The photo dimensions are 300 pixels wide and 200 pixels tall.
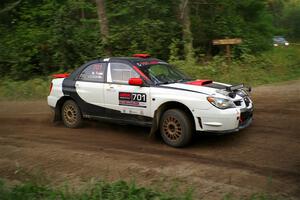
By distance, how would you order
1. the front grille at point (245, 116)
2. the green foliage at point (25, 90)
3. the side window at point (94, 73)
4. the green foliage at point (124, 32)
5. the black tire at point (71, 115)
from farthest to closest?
the green foliage at point (124, 32) < the green foliage at point (25, 90) < the black tire at point (71, 115) < the side window at point (94, 73) < the front grille at point (245, 116)

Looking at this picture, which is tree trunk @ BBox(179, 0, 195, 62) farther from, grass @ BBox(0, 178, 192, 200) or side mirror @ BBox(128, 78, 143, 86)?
grass @ BBox(0, 178, 192, 200)

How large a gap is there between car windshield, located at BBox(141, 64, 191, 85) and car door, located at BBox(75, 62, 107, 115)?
1.10 metres

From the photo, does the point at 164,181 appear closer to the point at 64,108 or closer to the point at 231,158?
the point at 231,158

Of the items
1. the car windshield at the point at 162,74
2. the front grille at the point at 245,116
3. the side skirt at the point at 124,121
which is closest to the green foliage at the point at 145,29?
the car windshield at the point at 162,74

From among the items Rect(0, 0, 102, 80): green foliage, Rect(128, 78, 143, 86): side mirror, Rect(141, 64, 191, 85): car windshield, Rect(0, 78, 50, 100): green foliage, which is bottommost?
Rect(0, 78, 50, 100): green foliage

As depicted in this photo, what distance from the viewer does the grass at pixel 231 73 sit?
48.6 ft

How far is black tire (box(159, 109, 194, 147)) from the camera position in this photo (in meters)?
7.35

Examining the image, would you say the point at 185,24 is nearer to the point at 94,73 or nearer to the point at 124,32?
the point at 124,32

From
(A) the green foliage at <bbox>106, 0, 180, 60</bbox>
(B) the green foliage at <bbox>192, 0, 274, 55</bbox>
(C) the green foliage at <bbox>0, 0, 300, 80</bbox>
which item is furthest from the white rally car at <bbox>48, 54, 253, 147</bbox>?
(B) the green foliage at <bbox>192, 0, 274, 55</bbox>

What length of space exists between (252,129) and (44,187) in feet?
15.3

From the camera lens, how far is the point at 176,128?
7.50 metres

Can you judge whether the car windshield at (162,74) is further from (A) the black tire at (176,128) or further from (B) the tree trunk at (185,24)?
(B) the tree trunk at (185,24)

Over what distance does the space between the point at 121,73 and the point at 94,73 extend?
83cm

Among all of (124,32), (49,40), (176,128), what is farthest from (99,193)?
(49,40)
